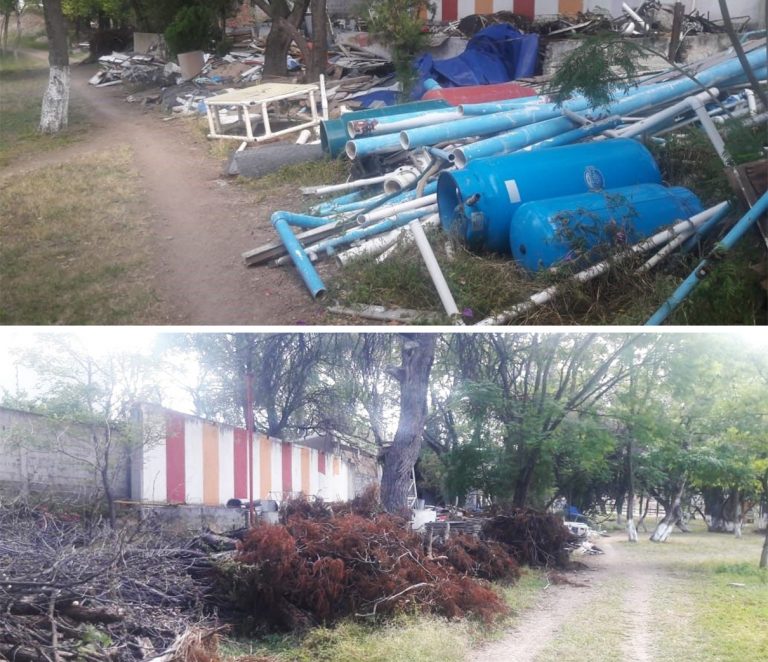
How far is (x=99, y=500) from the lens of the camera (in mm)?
2100

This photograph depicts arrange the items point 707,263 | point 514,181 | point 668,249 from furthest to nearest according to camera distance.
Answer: point 514,181 < point 668,249 < point 707,263

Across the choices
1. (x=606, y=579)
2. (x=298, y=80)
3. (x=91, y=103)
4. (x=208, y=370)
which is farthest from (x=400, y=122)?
(x=606, y=579)

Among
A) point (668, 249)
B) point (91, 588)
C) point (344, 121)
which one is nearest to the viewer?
point (91, 588)

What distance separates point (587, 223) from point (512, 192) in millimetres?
240

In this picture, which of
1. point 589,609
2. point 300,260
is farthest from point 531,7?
point 589,609

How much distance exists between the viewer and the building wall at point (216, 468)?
82.6 inches

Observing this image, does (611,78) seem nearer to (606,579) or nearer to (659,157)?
(659,157)

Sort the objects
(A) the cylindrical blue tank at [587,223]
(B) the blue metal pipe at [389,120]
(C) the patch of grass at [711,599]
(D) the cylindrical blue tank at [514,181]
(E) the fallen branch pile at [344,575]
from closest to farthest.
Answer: (C) the patch of grass at [711,599], (E) the fallen branch pile at [344,575], (A) the cylindrical blue tank at [587,223], (D) the cylindrical blue tank at [514,181], (B) the blue metal pipe at [389,120]

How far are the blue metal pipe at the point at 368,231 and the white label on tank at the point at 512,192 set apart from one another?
240 millimetres

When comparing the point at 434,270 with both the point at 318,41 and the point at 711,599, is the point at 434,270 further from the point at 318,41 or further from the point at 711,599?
the point at 711,599

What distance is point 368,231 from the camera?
257 cm

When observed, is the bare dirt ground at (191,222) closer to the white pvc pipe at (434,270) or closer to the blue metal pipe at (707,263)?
the white pvc pipe at (434,270)

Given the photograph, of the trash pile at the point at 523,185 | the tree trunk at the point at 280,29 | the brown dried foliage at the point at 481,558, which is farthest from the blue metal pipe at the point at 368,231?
the brown dried foliage at the point at 481,558

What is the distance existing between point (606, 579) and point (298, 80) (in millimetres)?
1733
